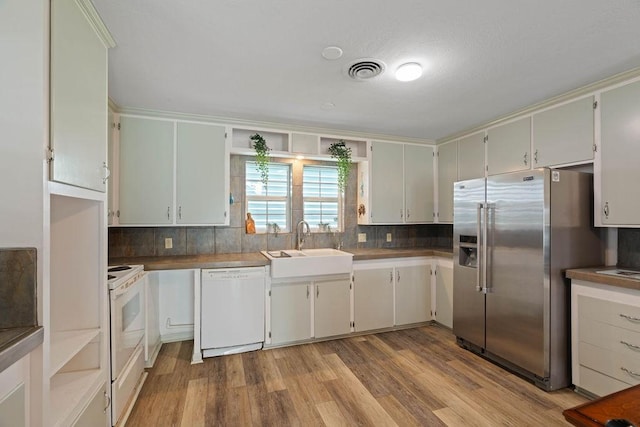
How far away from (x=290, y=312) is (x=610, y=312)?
2.50 meters

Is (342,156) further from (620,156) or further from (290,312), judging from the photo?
(620,156)

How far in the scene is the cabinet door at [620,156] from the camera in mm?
2074

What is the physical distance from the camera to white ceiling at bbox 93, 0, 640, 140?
148cm

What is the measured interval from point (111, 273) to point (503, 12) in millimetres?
2856

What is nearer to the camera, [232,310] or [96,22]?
[96,22]

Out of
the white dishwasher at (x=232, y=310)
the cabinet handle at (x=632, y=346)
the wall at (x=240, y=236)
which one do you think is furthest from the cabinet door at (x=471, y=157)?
the white dishwasher at (x=232, y=310)

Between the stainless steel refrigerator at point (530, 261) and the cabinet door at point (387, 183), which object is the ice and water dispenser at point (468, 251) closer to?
the stainless steel refrigerator at point (530, 261)

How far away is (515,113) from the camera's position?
9.43 feet

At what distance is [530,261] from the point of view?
230cm

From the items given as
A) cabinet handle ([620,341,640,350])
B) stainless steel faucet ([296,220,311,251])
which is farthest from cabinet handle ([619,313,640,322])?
stainless steel faucet ([296,220,311,251])

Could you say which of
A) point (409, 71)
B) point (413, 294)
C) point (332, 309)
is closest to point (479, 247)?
point (413, 294)

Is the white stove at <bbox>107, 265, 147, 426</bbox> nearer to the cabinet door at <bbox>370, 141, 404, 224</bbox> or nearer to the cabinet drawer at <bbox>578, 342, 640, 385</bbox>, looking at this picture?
the cabinet door at <bbox>370, 141, 404, 224</bbox>

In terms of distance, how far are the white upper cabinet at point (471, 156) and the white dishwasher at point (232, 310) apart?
2.59 metres

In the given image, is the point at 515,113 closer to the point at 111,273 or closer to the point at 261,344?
the point at 261,344
